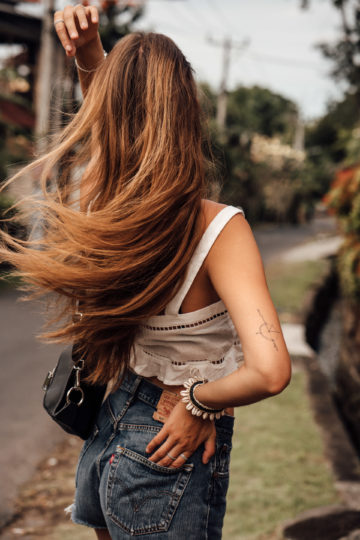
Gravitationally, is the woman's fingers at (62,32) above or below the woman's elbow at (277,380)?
above

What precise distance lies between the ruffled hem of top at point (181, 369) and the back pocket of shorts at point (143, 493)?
0.20 m

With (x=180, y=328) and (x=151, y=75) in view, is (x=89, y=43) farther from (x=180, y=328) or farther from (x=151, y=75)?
(x=180, y=328)

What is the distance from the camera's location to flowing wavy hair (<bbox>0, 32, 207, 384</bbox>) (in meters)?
1.29

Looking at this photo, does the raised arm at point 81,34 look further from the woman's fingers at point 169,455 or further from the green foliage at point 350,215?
the green foliage at point 350,215

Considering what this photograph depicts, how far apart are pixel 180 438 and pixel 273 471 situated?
92.3 inches

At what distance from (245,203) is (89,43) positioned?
2447 cm

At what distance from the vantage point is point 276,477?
3.35 m

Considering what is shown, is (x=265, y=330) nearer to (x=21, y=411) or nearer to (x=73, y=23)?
(x=73, y=23)

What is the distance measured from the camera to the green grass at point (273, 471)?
9.60ft

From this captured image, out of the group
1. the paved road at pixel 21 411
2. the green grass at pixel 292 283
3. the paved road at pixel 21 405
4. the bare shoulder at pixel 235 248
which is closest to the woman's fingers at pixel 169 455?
the bare shoulder at pixel 235 248

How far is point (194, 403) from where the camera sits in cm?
132

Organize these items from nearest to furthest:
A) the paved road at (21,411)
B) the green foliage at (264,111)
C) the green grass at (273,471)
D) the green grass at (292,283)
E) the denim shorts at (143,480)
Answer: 1. the denim shorts at (143,480)
2. the green grass at (273,471)
3. the paved road at (21,411)
4. the green grass at (292,283)
5. the green foliage at (264,111)

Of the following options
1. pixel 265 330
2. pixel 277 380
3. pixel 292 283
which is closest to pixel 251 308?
pixel 265 330

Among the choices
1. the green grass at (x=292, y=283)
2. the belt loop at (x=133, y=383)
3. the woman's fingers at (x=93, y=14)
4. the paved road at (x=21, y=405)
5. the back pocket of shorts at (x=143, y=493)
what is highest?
the woman's fingers at (x=93, y=14)
